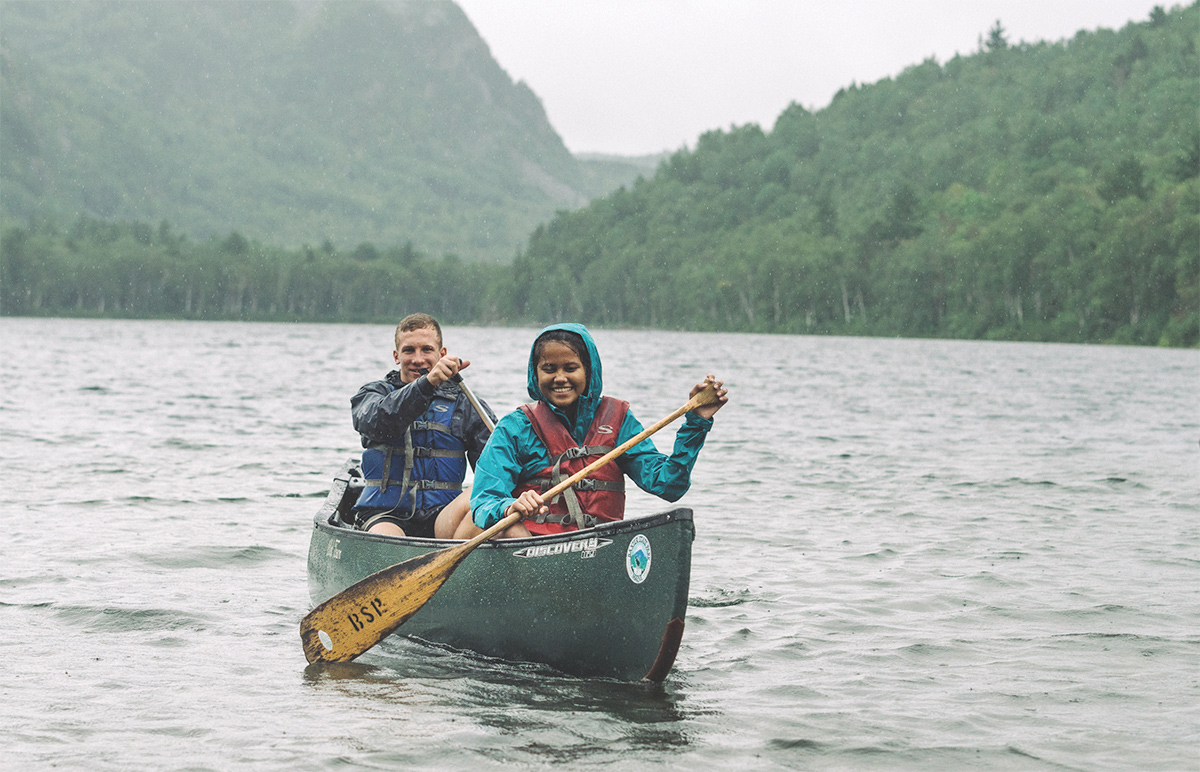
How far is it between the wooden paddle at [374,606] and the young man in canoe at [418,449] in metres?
0.69

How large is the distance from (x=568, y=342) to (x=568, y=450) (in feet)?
1.78

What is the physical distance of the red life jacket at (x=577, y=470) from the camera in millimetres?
6176

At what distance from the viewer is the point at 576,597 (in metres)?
5.87

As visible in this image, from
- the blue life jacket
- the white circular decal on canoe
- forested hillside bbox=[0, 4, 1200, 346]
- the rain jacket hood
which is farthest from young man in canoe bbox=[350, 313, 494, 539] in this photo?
forested hillside bbox=[0, 4, 1200, 346]

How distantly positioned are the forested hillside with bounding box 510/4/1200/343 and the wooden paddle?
73264mm

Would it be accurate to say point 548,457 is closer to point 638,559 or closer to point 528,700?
point 638,559

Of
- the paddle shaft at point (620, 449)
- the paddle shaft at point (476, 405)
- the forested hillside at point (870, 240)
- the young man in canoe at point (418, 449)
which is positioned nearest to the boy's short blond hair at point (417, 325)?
the young man in canoe at point (418, 449)

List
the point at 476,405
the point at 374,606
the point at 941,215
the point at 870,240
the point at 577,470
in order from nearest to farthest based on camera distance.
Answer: the point at 577,470 → the point at 374,606 → the point at 476,405 → the point at 870,240 → the point at 941,215

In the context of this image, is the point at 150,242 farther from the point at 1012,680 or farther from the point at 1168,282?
the point at 1012,680

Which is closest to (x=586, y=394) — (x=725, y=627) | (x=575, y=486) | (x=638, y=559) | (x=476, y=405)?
(x=575, y=486)

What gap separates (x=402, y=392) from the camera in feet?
22.2

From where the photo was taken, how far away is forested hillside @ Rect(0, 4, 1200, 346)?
84500mm

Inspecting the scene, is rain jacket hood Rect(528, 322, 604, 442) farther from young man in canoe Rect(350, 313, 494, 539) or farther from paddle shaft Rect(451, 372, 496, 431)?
young man in canoe Rect(350, 313, 494, 539)

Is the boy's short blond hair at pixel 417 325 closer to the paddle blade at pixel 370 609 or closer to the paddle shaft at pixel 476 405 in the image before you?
the paddle shaft at pixel 476 405
